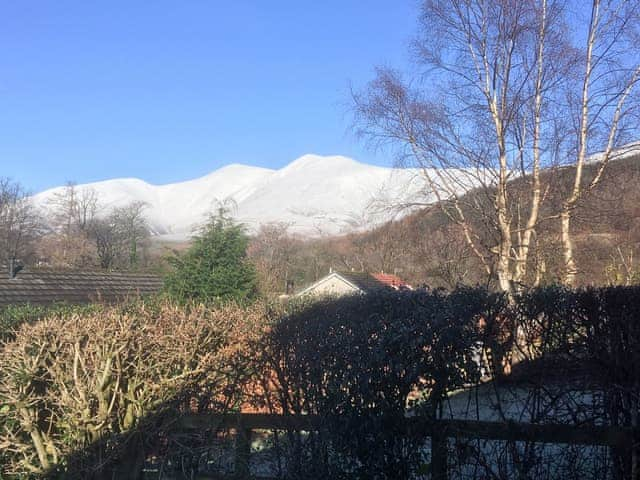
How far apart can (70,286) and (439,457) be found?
1352 cm

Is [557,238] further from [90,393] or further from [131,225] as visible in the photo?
[131,225]

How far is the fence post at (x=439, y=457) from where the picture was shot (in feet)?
12.1

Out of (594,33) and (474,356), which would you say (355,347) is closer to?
(474,356)

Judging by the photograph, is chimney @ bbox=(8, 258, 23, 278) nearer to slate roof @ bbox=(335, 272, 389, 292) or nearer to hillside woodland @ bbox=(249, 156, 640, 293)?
hillside woodland @ bbox=(249, 156, 640, 293)

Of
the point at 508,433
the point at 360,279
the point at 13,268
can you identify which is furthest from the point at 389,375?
the point at 360,279

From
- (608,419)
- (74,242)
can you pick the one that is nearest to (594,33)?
(608,419)

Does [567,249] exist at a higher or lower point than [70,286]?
higher

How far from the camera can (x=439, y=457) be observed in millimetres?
3699

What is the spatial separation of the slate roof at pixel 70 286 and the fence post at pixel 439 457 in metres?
9.53

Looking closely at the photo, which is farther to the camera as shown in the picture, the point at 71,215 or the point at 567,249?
the point at 71,215

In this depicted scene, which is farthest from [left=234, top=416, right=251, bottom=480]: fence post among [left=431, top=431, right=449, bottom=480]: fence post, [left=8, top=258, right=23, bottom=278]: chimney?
[left=8, top=258, right=23, bottom=278]: chimney

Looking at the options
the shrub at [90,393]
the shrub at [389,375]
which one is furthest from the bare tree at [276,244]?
the shrub at [389,375]

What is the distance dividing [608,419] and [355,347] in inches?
66.0

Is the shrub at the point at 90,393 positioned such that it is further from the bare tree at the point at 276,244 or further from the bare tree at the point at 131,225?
→ the bare tree at the point at 131,225
